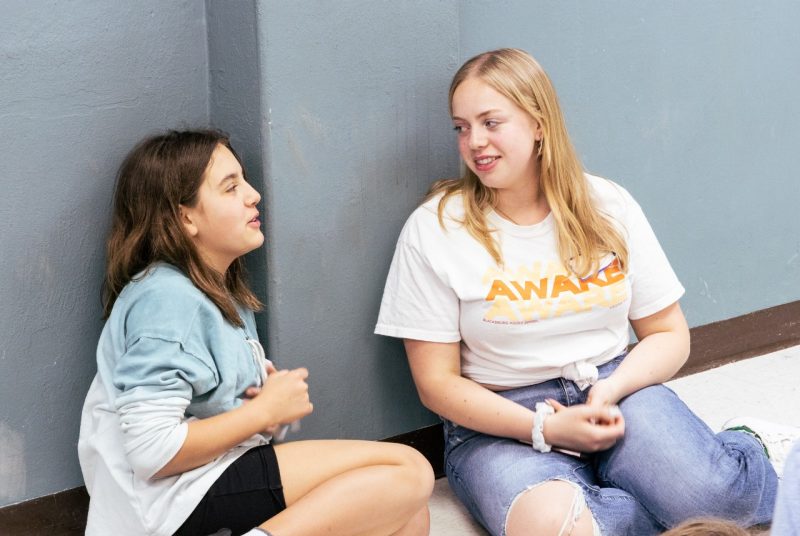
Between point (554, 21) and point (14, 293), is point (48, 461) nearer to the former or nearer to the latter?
point (14, 293)

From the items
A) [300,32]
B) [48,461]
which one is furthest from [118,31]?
[48,461]

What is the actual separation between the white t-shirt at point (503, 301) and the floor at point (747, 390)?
1.39 feet

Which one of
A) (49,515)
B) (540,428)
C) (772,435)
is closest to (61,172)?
(49,515)

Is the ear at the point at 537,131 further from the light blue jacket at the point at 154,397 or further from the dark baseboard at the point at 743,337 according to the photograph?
the dark baseboard at the point at 743,337

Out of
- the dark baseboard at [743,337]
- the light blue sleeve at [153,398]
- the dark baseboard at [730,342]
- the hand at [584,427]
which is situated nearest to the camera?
the light blue sleeve at [153,398]

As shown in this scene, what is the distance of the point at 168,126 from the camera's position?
1.92 meters

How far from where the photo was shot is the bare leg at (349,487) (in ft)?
5.51

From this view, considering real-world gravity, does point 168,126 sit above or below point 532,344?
above

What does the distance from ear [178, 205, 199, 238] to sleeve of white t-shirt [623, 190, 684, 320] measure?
87cm

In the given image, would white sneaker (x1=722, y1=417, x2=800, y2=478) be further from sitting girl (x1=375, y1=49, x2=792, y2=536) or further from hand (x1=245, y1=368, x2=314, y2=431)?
hand (x1=245, y1=368, x2=314, y2=431)

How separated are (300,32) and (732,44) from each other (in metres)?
1.39

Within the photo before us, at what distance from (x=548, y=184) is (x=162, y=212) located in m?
0.75

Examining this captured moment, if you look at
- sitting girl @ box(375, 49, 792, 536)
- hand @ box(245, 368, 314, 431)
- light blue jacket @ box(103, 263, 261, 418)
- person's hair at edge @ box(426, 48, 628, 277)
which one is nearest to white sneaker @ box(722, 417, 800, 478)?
sitting girl @ box(375, 49, 792, 536)

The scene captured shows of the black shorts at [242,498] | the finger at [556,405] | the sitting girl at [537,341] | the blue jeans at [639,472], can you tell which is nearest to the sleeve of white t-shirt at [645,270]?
the sitting girl at [537,341]
